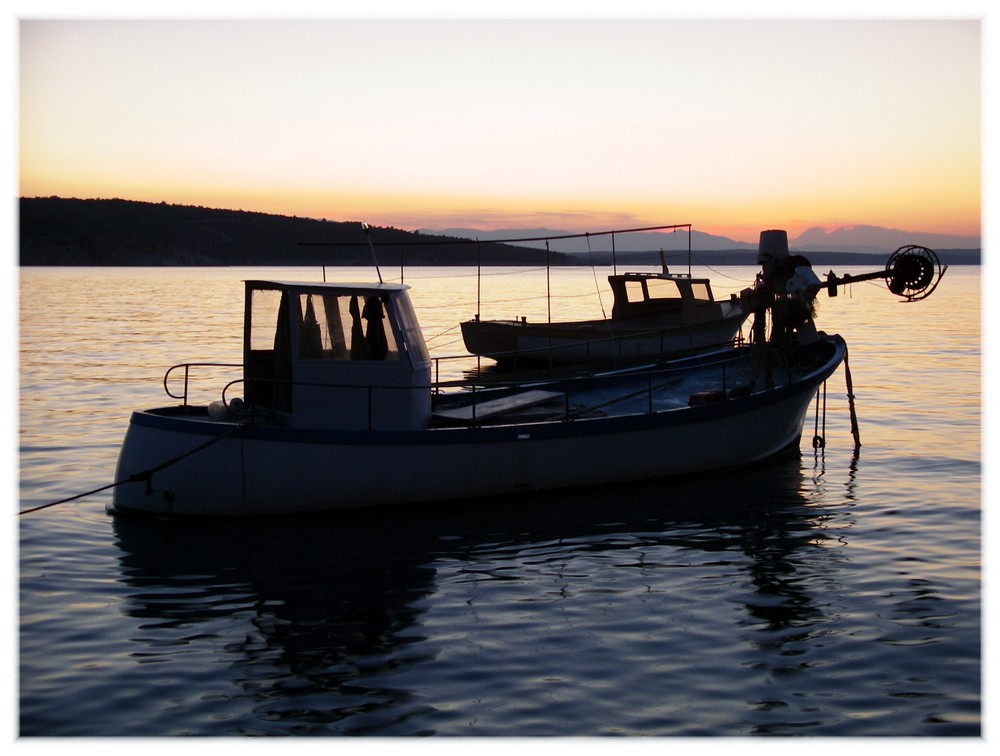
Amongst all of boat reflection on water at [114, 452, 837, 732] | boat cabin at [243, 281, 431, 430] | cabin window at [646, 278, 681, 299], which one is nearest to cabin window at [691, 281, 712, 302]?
cabin window at [646, 278, 681, 299]

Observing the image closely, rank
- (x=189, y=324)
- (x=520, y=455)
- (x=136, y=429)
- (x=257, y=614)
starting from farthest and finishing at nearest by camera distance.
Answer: (x=189, y=324) → (x=520, y=455) → (x=136, y=429) → (x=257, y=614)

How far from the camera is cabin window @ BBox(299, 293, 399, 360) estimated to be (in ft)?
49.6

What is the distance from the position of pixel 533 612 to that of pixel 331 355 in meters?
5.65

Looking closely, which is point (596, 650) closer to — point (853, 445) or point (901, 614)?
point (901, 614)

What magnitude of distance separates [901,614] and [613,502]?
573 centimetres

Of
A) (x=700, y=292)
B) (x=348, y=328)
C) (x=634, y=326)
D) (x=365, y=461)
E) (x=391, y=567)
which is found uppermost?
(x=700, y=292)

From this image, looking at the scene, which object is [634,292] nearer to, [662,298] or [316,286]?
[662,298]

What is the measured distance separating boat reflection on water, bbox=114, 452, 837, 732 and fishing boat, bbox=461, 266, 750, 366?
677 inches

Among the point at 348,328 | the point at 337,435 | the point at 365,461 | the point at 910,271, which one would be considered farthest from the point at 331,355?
the point at 910,271

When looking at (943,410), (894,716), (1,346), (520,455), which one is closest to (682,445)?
(520,455)

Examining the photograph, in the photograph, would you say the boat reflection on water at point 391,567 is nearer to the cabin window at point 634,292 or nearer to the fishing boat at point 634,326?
the fishing boat at point 634,326

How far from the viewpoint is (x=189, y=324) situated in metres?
62.2

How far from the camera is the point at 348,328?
15.3 m

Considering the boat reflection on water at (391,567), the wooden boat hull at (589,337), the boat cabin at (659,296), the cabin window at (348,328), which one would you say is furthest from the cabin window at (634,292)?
the cabin window at (348,328)
